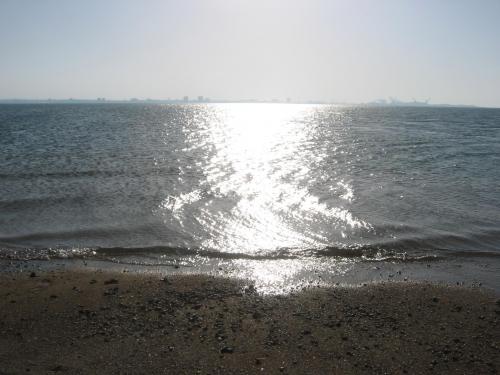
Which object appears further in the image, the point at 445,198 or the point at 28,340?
the point at 445,198

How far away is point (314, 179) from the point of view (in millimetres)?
30328

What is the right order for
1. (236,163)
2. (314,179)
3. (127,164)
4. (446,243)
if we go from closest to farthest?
(446,243) → (314,179) → (127,164) → (236,163)

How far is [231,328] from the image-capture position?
10.3m

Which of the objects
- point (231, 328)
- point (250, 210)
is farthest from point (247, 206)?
point (231, 328)

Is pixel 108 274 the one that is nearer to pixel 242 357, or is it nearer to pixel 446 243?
pixel 242 357

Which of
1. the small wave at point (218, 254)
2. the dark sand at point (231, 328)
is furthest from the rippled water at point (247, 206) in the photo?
the dark sand at point (231, 328)

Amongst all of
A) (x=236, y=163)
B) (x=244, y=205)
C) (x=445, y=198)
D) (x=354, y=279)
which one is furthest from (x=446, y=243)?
(x=236, y=163)

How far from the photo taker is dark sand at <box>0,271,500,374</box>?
891cm

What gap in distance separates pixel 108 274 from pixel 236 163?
25.5m

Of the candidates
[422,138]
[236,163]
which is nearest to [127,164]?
[236,163]

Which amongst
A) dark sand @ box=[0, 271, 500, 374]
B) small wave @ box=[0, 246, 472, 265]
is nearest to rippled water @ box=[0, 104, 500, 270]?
small wave @ box=[0, 246, 472, 265]

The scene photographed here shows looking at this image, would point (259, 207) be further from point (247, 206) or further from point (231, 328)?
point (231, 328)

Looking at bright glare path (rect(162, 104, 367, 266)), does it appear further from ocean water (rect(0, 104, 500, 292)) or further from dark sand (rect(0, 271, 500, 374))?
dark sand (rect(0, 271, 500, 374))

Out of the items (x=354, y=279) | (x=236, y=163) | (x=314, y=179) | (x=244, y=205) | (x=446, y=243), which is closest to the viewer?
(x=354, y=279)
